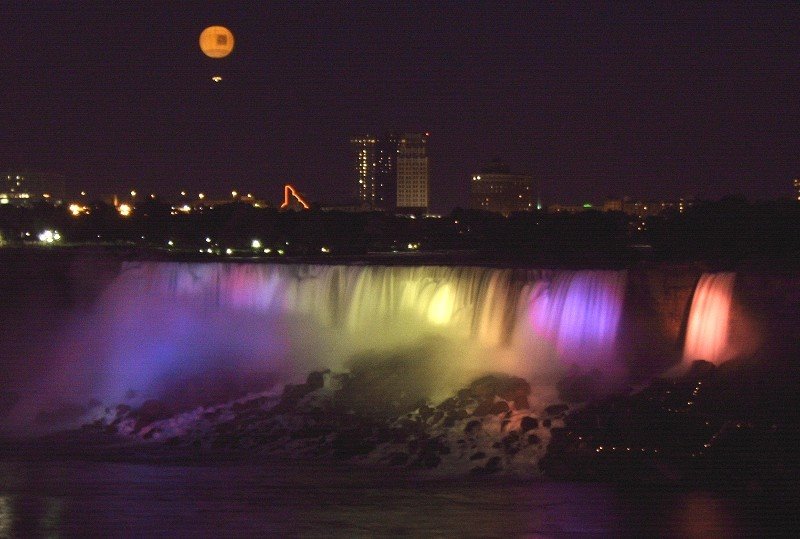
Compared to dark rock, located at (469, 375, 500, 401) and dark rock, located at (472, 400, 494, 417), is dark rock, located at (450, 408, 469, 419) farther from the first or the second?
dark rock, located at (469, 375, 500, 401)

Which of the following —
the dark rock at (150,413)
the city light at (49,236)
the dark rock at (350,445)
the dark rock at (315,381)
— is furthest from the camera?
the city light at (49,236)

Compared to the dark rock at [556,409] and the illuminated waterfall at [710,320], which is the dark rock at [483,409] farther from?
the illuminated waterfall at [710,320]

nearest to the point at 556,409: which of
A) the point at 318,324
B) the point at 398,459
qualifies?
the point at 398,459

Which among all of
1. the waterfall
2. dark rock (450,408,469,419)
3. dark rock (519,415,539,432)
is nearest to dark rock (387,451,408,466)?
dark rock (450,408,469,419)

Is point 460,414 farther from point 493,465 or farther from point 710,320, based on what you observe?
point 710,320

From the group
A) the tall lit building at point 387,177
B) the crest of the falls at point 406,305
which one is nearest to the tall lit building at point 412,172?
the tall lit building at point 387,177

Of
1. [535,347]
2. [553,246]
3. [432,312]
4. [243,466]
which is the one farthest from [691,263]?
[553,246]
